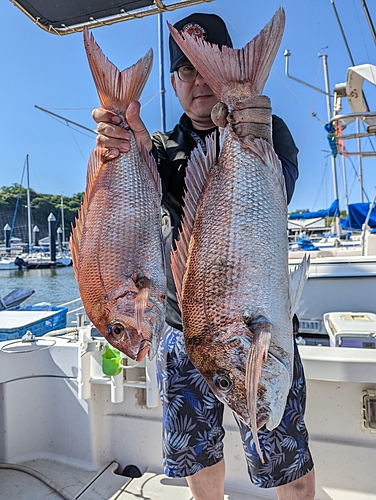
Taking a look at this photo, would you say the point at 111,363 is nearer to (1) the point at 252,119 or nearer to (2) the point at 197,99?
(2) the point at 197,99

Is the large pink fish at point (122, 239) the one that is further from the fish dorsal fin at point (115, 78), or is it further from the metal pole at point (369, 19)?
the metal pole at point (369, 19)

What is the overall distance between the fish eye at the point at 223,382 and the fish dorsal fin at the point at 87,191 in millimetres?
719

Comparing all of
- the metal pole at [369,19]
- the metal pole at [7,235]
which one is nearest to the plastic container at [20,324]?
the metal pole at [369,19]

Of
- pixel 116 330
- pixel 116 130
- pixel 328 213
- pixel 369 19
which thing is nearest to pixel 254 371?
pixel 116 330

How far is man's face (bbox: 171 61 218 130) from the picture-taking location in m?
1.62

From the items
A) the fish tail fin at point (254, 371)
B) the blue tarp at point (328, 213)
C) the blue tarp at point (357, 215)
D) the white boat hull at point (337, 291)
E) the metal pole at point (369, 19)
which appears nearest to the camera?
the fish tail fin at point (254, 371)

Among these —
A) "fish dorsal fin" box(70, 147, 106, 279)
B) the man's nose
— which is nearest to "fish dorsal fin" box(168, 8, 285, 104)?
the man's nose

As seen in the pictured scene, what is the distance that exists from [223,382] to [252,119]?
851mm

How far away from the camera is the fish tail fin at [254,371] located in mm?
1039

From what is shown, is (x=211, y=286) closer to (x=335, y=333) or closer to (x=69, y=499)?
(x=335, y=333)

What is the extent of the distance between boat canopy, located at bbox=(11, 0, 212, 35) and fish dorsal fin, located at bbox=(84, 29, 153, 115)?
3.72 feet

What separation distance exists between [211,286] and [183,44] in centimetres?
79

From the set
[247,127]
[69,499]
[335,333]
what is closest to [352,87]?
[335,333]

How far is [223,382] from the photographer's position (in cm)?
113
